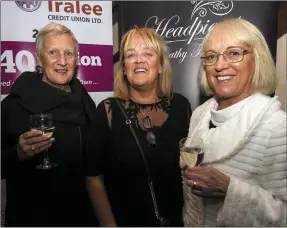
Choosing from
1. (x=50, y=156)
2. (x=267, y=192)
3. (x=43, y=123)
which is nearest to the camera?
(x=267, y=192)

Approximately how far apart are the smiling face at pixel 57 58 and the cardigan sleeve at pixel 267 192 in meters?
1.11

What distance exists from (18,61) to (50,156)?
0.61 m

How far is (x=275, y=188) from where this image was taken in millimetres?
1285

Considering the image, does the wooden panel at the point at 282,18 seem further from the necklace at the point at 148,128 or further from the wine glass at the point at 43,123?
the wine glass at the point at 43,123

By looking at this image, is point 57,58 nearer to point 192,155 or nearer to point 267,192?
point 192,155

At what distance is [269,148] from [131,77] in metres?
0.83

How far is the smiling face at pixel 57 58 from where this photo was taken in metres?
1.60

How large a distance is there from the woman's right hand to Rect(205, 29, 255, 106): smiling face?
0.97 meters

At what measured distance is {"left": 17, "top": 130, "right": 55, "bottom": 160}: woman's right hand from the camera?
A: 152cm

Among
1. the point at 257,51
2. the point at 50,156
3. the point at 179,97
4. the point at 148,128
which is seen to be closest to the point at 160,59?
the point at 179,97

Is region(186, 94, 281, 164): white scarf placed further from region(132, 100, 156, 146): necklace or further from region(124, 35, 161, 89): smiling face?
region(124, 35, 161, 89): smiling face

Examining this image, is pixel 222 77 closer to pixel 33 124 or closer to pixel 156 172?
pixel 156 172

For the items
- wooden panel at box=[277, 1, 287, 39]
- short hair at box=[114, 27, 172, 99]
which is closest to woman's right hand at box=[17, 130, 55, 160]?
short hair at box=[114, 27, 172, 99]

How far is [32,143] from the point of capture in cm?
154
